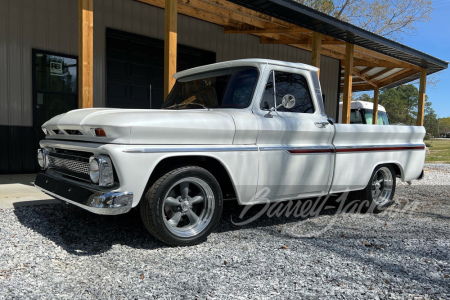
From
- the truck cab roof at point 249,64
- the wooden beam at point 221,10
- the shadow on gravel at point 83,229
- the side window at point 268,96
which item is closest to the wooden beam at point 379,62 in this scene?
the wooden beam at point 221,10

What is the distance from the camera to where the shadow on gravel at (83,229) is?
3484 mm

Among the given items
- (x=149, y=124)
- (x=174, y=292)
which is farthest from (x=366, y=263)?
(x=149, y=124)

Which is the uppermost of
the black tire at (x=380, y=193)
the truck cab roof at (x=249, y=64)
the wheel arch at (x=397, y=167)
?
the truck cab roof at (x=249, y=64)

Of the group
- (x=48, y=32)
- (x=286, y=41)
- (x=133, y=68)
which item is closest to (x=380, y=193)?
(x=286, y=41)

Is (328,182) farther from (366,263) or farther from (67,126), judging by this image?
(67,126)

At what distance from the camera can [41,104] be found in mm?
7797

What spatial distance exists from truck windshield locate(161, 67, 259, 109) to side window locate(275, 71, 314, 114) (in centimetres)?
34

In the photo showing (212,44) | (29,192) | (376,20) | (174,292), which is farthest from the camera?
(376,20)

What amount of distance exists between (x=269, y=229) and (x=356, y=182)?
4.70 ft

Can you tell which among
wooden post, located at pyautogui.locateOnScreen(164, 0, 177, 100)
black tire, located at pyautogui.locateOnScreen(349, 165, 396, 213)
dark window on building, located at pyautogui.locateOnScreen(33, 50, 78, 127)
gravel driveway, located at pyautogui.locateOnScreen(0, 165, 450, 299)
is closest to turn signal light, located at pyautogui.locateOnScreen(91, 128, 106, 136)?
gravel driveway, located at pyautogui.locateOnScreen(0, 165, 450, 299)

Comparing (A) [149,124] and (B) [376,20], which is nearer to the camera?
(A) [149,124]

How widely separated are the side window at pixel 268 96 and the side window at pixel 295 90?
0.24 ft

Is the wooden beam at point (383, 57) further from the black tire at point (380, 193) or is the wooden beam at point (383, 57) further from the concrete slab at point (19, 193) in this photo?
the concrete slab at point (19, 193)

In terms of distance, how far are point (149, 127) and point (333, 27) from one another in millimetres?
6824
